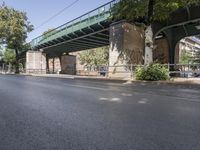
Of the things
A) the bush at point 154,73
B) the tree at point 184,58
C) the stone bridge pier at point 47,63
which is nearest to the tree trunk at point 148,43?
the bush at point 154,73

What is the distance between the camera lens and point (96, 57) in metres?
76.8

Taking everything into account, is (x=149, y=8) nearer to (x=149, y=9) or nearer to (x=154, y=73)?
(x=149, y=9)

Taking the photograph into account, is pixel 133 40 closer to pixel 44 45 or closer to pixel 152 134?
pixel 152 134

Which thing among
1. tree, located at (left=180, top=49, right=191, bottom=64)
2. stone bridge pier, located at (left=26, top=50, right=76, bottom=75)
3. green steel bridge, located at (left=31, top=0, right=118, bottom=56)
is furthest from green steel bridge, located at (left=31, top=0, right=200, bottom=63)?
tree, located at (left=180, top=49, right=191, bottom=64)

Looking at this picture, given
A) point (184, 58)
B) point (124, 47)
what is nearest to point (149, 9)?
point (124, 47)

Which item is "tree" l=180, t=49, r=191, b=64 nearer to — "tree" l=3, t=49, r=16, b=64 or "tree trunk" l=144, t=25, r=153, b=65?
"tree" l=3, t=49, r=16, b=64

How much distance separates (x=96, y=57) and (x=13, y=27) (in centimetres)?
2079

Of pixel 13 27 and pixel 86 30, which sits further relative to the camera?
pixel 13 27

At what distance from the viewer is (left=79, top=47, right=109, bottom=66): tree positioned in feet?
251

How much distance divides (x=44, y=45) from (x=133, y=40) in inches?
1273

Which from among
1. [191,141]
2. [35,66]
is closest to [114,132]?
[191,141]

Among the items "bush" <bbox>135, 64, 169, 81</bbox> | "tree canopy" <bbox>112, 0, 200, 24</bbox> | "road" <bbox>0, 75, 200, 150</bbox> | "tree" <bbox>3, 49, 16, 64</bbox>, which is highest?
"tree canopy" <bbox>112, 0, 200, 24</bbox>

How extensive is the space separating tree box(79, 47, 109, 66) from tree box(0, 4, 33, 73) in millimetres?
15721

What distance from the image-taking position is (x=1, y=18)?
67500 mm
